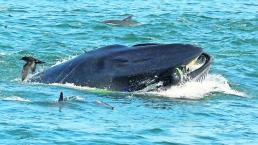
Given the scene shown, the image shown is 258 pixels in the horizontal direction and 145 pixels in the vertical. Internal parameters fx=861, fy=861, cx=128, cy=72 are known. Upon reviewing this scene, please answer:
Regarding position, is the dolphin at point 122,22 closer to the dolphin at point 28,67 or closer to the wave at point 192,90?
the wave at point 192,90

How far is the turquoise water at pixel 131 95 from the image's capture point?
12258 mm

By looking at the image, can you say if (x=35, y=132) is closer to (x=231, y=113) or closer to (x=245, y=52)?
(x=231, y=113)

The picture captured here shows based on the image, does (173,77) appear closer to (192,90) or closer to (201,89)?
(192,90)

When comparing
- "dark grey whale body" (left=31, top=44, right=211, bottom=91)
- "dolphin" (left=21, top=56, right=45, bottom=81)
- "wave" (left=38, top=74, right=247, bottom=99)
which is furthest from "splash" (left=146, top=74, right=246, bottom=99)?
"dolphin" (left=21, top=56, right=45, bottom=81)

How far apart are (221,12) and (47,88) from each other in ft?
67.2

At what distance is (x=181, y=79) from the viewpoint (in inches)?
536

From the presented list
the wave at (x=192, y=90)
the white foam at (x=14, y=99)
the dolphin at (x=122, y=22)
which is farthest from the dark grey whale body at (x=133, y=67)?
the dolphin at (x=122, y=22)

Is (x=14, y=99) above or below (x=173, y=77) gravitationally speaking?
below

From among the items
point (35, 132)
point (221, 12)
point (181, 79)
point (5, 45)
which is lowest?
point (35, 132)

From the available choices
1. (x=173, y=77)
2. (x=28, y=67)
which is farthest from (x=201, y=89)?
(x=28, y=67)

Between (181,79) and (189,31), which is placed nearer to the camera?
(181,79)

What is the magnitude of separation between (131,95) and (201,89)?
184cm

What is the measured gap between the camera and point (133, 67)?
13.7 meters

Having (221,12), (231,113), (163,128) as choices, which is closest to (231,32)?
(221,12)
